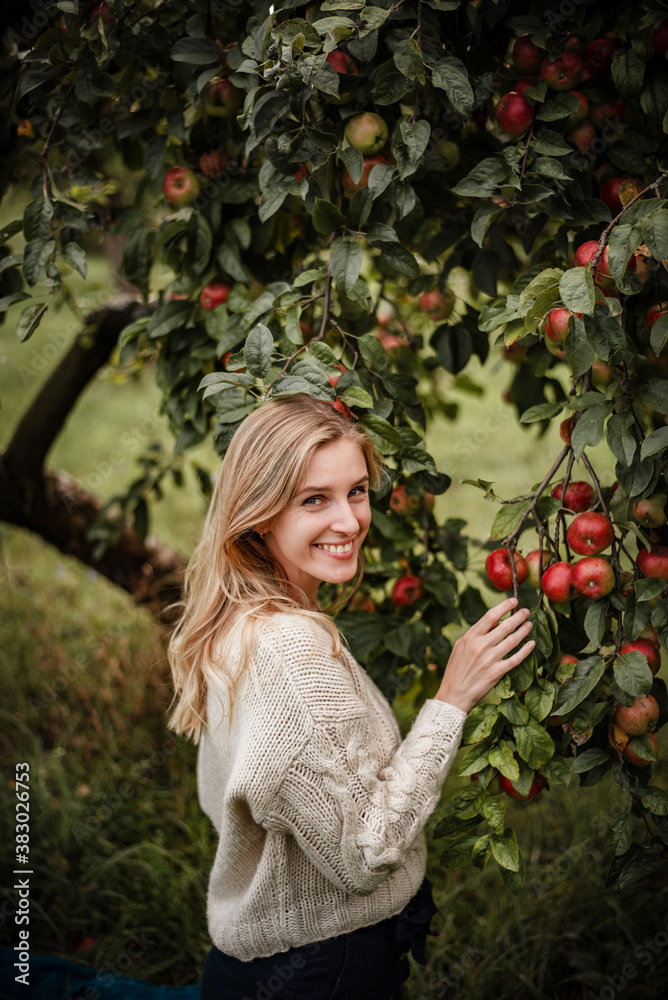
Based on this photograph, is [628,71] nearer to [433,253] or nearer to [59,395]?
[433,253]

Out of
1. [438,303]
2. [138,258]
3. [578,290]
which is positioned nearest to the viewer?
[578,290]

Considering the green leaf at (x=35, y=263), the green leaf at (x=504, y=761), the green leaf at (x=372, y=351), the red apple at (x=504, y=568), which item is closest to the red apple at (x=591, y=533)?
the red apple at (x=504, y=568)

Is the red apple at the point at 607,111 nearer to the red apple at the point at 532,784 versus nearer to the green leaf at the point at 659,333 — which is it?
the green leaf at the point at 659,333

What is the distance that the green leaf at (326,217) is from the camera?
134 cm

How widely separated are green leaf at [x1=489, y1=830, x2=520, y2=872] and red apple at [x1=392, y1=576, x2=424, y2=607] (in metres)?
0.55

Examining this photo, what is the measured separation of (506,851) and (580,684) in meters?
0.32

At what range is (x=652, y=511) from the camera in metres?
1.28

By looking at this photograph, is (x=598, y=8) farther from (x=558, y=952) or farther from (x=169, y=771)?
(x=169, y=771)

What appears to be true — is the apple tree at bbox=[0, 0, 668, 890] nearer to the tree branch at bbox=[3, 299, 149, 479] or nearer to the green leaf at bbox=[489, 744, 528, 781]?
the green leaf at bbox=[489, 744, 528, 781]

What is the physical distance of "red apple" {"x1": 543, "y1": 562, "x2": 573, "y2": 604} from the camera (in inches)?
50.2

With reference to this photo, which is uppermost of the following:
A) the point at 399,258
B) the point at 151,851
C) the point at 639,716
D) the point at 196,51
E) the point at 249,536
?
the point at 196,51

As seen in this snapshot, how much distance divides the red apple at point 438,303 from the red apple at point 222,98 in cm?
60

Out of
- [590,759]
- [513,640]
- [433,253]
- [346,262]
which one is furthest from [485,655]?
[433,253]

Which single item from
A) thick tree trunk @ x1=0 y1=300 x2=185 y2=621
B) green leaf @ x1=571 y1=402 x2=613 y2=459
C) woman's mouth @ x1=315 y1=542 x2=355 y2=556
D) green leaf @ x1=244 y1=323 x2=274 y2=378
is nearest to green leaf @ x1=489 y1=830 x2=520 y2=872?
woman's mouth @ x1=315 y1=542 x2=355 y2=556
